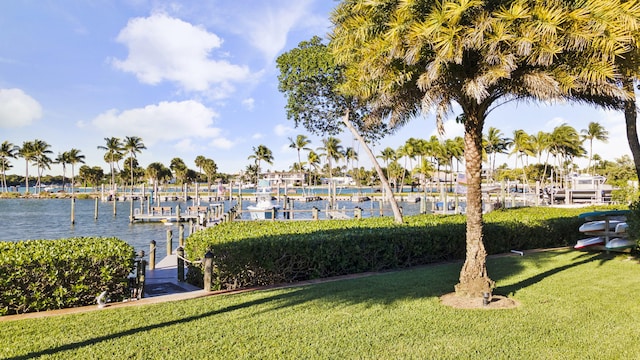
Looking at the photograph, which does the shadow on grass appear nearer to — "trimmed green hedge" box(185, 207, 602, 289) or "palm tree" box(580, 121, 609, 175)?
"trimmed green hedge" box(185, 207, 602, 289)

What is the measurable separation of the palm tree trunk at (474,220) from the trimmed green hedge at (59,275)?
640 centimetres

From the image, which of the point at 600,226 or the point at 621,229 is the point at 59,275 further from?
the point at 600,226

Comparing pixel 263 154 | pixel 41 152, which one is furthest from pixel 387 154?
pixel 41 152

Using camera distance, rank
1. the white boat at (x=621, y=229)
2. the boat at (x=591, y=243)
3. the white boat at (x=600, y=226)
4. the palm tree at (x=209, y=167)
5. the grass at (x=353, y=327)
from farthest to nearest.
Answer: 1. the palm tree at (x=209, y=167)
2. the white boat at (x=600, y=226)
3. the boat at (x=591, y=243)
4. the white boat at (x=621, y=229)
5. the grass at (x=353, y=327)

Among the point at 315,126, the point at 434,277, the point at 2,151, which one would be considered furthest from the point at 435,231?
the point at 2,151

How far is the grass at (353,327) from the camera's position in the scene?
520cm

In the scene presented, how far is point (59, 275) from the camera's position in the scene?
7.43 meters

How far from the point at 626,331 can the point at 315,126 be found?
Result: 1454 cm

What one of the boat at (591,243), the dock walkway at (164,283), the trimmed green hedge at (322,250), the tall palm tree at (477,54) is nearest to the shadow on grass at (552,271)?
the boat at (591,243)

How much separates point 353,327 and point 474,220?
3.32m

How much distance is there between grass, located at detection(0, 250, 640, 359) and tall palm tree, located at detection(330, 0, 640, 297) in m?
1.31

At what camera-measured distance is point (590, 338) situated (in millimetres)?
5566

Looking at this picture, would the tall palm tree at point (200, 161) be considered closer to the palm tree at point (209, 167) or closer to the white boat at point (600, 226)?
the palm tree at point (209, 167)

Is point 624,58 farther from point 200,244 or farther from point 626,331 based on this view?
point 200,244
